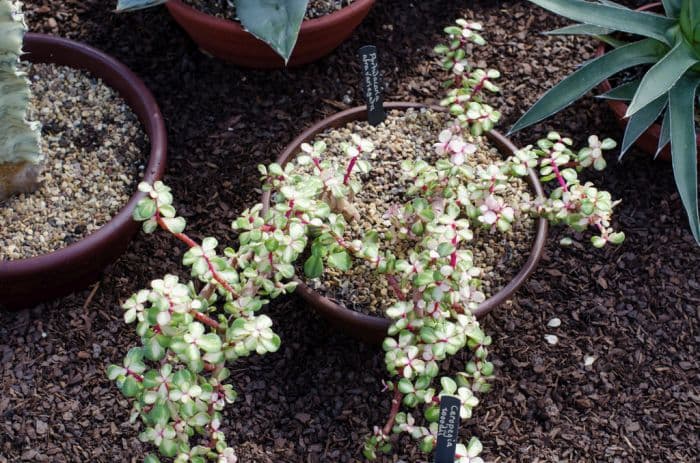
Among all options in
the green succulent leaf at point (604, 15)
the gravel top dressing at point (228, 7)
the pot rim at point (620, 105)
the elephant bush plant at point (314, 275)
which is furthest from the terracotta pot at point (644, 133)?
the gravel top dressing at point (228, 7)

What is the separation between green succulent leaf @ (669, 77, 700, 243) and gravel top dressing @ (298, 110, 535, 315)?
38cm

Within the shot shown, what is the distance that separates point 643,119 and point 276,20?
1.03 metres

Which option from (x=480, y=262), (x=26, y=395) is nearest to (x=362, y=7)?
(x=480, y=262)

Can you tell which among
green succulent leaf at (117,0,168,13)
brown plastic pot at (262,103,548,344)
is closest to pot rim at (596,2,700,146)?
brown plastic pot at (262,103,548,344)

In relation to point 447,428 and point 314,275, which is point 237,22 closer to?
point 314,275

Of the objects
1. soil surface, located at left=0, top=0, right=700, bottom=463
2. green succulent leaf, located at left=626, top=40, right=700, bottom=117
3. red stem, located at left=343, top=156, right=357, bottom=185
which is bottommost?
soil surface, located at left=0, top=0, right=700, bottom=463

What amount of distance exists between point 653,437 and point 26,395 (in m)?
1.59

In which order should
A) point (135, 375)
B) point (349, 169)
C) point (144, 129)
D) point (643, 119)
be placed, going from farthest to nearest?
point (144, 129)
point (643, 119)
point (349, 169)
point (135, 375)

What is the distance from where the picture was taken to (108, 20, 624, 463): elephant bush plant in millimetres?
1409

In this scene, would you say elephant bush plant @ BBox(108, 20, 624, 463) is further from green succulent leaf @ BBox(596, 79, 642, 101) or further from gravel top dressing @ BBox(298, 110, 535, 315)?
green succulent leaf @ BBox(596, 79, 642, 101)

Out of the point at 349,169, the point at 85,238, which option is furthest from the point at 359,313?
the point at 85,238

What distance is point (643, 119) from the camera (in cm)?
208

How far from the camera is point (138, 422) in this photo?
191 cm

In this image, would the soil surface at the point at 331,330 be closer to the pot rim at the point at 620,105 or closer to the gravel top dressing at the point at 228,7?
the pot rim at the point at 620,105
